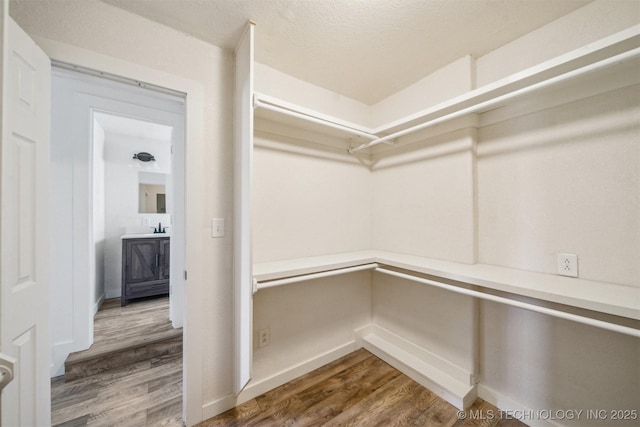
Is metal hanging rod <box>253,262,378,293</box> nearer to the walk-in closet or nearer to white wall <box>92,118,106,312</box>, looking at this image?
the walk-in closet

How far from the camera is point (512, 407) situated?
1.41 meters

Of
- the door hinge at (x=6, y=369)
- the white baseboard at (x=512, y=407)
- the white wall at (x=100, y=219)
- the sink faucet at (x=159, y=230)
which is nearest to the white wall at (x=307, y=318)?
the white baseboard at (x=512, y=407)

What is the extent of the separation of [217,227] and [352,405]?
141cm

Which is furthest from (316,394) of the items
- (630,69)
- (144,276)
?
(144,276)

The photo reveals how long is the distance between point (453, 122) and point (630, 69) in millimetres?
745

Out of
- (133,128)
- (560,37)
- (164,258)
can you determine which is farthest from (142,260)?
(560,37)

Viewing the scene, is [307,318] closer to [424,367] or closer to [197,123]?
[424,367]

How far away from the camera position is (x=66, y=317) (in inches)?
76.8

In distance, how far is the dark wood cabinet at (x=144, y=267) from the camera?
3.07 m

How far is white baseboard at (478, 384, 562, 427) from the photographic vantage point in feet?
4.32

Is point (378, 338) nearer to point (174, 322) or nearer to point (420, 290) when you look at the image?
point (420, 290)

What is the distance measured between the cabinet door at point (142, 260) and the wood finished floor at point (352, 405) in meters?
2.47

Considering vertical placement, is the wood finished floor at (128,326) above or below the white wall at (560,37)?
below

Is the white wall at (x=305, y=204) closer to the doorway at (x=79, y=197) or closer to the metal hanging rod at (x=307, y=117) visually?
the metal hanging rod at (x=307, y=117)
